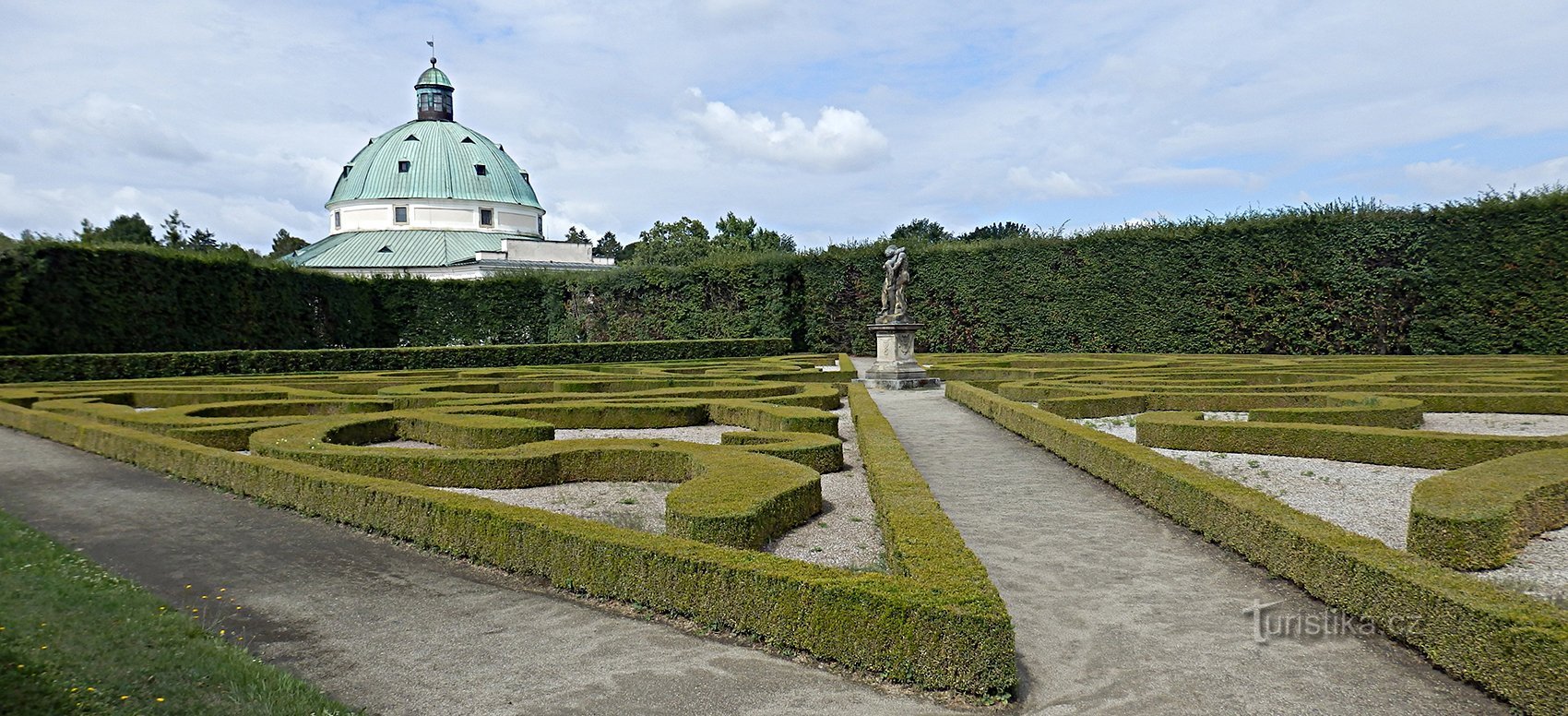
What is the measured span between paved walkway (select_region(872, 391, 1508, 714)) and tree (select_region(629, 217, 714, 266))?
6097cm

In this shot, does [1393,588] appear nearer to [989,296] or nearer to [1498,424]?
[1498,424]

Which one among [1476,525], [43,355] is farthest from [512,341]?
[1476,525]

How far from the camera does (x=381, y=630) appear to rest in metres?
5.20

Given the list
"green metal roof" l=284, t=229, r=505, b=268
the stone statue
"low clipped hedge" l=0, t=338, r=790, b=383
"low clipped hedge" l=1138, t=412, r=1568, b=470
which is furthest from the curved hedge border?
"green metal roof" l=284, t=229, r=505, b=268

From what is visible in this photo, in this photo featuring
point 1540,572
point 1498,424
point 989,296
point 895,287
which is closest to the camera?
point 1540,572

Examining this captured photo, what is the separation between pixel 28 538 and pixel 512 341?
33004 mm

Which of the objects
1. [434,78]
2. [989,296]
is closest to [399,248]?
[434,78]

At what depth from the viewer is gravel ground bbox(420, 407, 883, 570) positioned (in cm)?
661

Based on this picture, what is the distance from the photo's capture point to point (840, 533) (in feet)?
23.5

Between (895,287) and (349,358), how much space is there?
16.5 m

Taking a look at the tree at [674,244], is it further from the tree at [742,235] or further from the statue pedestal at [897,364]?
the statue pedestal at [897,364]

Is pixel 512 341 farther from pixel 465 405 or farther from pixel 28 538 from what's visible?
pixel 28 538

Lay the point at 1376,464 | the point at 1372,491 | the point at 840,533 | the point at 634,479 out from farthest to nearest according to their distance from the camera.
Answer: the point at 1376,464 → the point at 634,479 → the point at 1372,491 → the point at 840,533

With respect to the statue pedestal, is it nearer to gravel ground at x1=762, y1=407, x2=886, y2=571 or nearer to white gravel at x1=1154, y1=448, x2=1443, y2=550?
white gravel at x1=1154, y1=448, x2=1443, y2=550
